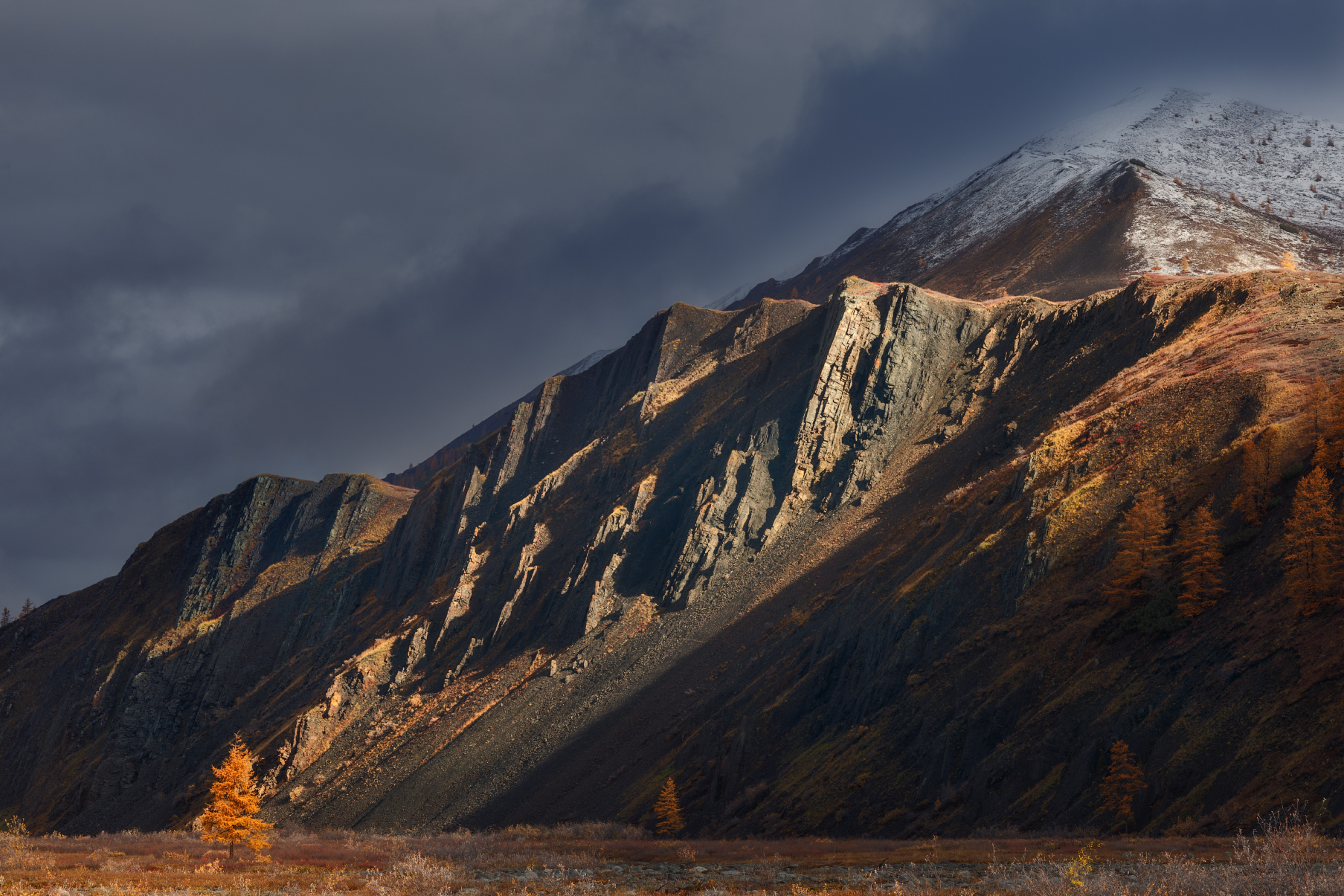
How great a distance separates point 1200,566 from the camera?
27422 mm

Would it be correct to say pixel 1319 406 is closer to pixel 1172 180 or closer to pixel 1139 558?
pixel 1139 558

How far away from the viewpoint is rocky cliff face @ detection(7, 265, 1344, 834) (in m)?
27.5

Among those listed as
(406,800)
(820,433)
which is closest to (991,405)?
(820,433)

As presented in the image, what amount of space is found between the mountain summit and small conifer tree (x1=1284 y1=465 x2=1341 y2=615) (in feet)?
0.81

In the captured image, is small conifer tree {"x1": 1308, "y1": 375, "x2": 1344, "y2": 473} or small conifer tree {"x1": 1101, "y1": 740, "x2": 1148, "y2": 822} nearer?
small conifer tree {"x1": 1101, "y1": 740, "x2": 1148, "y2": 822}

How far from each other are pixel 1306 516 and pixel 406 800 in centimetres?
5102

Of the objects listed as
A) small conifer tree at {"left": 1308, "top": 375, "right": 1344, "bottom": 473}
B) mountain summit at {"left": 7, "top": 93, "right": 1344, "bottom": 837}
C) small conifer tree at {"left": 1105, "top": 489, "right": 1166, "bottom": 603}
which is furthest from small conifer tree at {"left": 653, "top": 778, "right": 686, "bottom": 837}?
small conifer tree at {"left": 1308, "top": 375, "right": 1344, "bottom": 473}

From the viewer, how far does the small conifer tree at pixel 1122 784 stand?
72.4 ft

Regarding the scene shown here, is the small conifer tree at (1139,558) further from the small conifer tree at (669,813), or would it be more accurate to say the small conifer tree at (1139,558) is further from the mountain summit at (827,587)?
the small conifer tree at (669,813)

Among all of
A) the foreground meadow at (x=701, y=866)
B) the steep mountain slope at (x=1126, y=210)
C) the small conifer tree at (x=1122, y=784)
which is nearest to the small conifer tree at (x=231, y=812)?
the foreground meadow at (x=701, y=866)

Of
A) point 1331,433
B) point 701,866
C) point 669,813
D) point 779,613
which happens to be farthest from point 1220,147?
point 701,866

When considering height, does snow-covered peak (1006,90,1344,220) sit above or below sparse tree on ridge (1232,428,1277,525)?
above

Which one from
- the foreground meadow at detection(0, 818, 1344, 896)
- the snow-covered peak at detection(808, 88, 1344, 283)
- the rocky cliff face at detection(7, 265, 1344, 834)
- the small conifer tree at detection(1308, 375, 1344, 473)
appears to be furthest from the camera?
the snow-covered peak at detection(808, 88, 1344, 283)

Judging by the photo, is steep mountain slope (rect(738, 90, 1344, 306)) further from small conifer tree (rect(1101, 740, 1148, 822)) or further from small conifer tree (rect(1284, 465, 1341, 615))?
small conifer tree (rect(1101, 740, 1148, 822))
